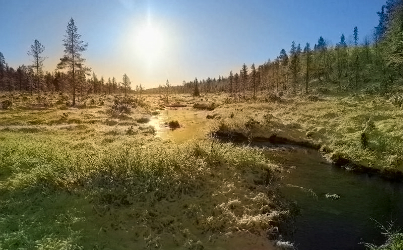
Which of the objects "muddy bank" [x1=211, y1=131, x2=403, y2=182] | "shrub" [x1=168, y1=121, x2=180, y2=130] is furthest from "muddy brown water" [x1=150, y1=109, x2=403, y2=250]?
"shrub" [x1=168, y1=121, x2=180, y2=130]

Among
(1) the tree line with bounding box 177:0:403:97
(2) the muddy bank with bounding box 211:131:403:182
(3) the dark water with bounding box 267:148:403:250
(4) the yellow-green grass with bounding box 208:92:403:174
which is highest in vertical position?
(1) the tree line with bounding box 177:0:403:97

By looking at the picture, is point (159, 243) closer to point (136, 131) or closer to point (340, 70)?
point (136, 131)

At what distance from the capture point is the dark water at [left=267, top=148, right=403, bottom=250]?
13883mm

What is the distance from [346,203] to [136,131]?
23.7 metres

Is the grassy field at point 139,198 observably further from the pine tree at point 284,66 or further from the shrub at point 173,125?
the pine tree at point 284,66

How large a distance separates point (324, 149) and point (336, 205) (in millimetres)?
13223

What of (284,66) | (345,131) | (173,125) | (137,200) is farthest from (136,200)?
(284,66)

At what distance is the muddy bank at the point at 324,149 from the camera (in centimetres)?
2260

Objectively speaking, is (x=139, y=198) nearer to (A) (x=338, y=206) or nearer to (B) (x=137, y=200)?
(B) (x=137, y=200)

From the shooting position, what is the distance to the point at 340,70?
10938cm

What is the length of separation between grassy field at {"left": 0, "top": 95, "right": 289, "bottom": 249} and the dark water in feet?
4.31

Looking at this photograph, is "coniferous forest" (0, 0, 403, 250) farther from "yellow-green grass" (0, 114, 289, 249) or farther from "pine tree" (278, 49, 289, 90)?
"pine tree" (278, 49, 289, 90)

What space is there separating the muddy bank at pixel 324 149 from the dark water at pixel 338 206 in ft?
2.97

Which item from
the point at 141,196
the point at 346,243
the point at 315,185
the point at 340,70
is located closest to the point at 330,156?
the point at 315,185
